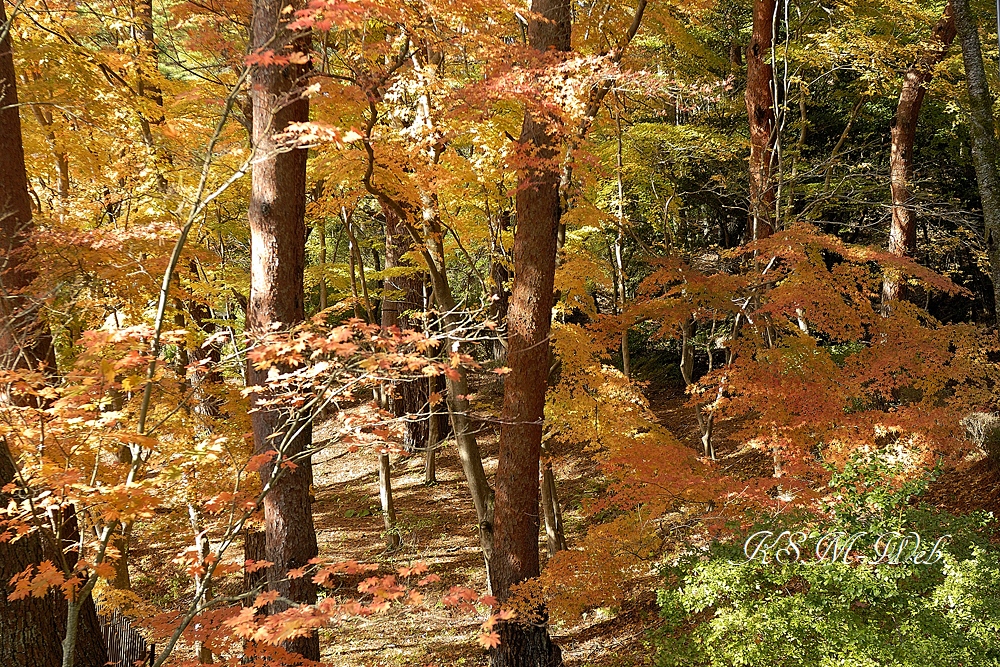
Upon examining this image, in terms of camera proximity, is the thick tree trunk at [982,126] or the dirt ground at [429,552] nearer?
the thick tree trunk at [982,126]

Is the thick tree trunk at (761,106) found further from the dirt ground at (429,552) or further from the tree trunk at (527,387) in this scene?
the dirt ground at (429,552)

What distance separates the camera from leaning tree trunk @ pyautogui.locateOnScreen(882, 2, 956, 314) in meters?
9.69

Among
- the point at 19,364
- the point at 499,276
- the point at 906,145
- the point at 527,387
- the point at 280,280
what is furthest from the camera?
the point at 499,276

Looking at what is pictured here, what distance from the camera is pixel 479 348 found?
24.5ft

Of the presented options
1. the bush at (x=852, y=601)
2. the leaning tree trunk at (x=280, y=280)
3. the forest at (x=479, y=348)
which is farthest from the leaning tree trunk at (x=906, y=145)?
the leaning tree trunk at (x=280, y=280)

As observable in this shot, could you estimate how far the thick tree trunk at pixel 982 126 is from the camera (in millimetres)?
6215

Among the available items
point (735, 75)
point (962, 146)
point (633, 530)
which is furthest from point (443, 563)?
point (962, 146)

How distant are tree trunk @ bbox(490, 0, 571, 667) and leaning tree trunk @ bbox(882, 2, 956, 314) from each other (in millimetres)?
5824

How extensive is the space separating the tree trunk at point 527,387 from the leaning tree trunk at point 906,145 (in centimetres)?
582

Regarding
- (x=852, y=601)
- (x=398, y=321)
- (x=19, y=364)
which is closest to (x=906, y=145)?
(x=852, y=601)

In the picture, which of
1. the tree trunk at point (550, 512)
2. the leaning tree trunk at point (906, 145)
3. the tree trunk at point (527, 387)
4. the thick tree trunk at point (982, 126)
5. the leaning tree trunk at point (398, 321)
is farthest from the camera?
the leaning tree trunk at point (398, 321)

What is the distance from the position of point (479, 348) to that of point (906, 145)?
7.48 meters

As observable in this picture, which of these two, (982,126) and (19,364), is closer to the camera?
(19,364)

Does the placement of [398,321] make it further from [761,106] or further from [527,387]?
[761,106]
